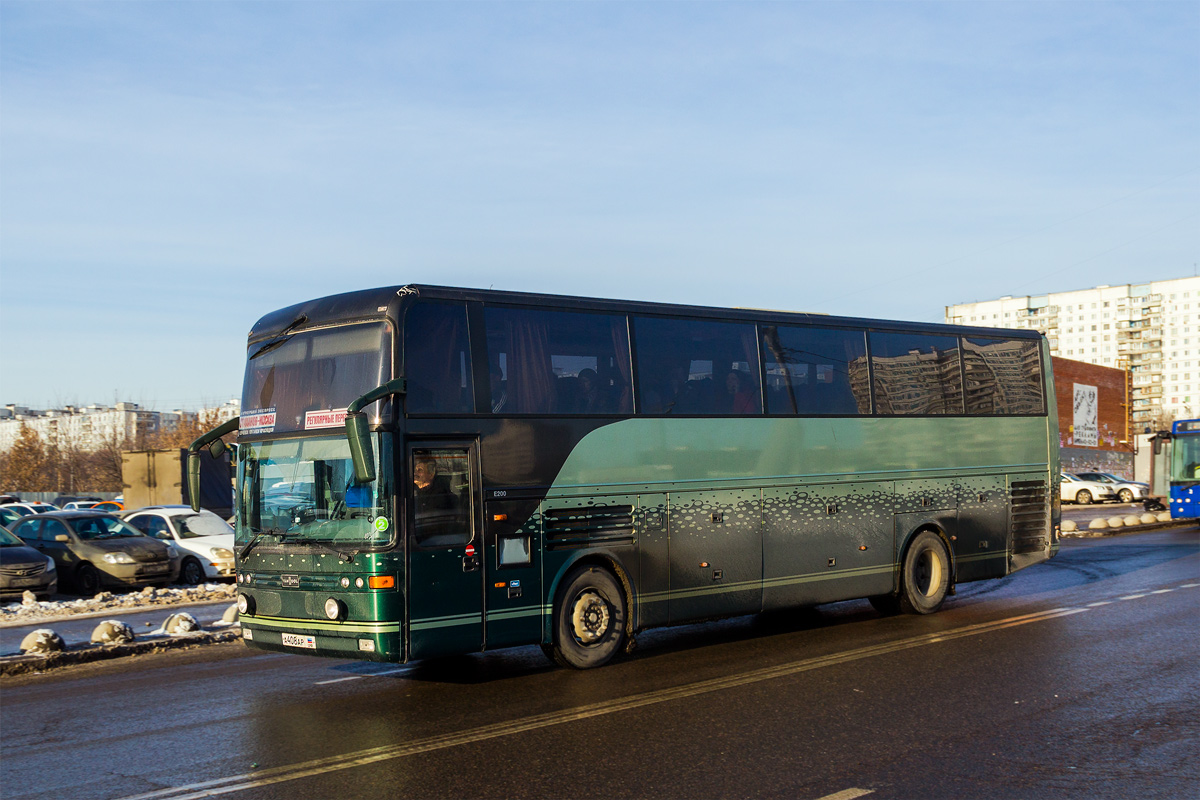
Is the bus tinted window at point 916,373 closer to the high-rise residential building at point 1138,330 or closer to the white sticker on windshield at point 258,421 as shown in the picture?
the white sticker on windshield at point 258,421

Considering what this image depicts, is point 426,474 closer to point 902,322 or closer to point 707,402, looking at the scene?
point 707,402

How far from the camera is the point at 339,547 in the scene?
915cm

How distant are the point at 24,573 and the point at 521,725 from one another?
14268mm

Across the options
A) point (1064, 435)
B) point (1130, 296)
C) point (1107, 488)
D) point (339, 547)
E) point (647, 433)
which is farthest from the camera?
point (1130, 296)

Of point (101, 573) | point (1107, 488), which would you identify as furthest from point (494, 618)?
point (1107, 488)

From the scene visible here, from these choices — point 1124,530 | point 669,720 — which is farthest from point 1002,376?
point 1124,530

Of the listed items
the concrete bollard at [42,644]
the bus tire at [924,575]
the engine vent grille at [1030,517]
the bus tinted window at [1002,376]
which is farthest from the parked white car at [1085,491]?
the concrete bollard at [42,644]

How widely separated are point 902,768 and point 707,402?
555 cm

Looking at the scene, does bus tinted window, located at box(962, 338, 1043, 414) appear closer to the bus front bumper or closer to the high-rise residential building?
the bus front bumper

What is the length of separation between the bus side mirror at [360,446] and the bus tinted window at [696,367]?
3.32m

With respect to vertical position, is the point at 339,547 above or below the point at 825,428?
below

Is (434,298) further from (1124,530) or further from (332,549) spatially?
(1124,530)

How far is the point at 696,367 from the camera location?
37.6 feet

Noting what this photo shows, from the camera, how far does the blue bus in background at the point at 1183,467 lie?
29953mm
